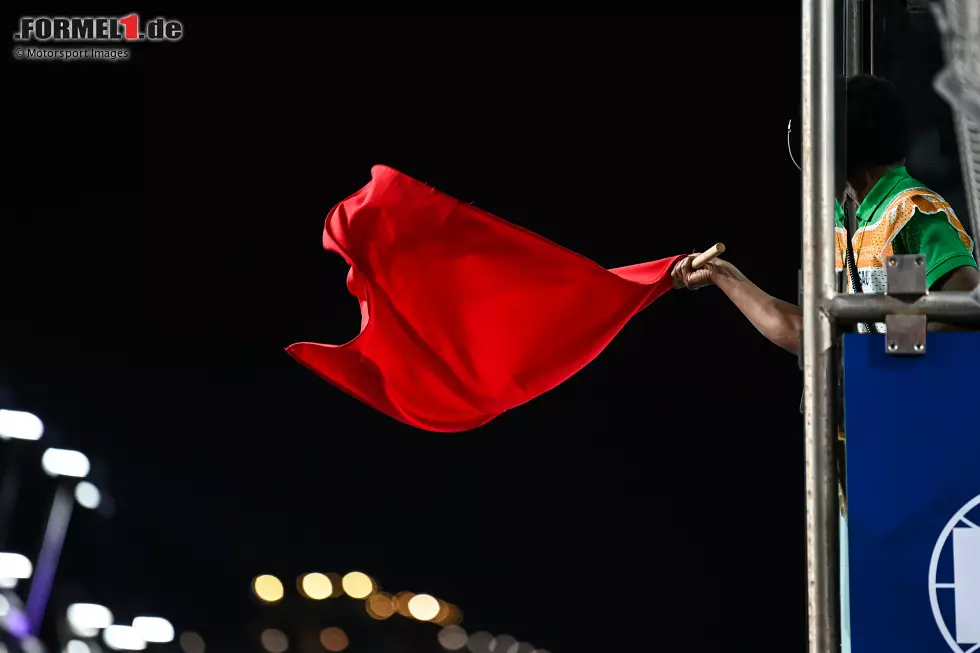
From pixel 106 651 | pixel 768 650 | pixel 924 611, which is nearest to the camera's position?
pixel 924 611

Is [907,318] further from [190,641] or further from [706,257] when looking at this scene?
[190,641]

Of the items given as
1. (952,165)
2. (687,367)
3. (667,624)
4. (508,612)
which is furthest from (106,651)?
(952,165)

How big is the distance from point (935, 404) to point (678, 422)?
409 centimetres

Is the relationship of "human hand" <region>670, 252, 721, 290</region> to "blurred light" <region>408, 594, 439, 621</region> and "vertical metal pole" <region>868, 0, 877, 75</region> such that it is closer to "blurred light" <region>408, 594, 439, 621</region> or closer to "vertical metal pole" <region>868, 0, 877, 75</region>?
"vertical metal pole" <region>868, 0, 877, 75</region>

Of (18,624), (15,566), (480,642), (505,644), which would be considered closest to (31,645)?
(18,624)

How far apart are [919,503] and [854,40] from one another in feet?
2.85

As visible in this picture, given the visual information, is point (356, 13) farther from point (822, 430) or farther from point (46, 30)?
point (822, 430)

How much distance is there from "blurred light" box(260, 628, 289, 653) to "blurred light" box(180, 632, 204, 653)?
275mm

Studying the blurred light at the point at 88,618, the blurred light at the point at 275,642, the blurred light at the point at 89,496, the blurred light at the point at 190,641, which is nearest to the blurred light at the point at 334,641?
the blurred light at the point at 275,642

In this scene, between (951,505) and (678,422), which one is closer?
(951,505)

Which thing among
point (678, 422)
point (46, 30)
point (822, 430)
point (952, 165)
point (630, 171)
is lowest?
point (678, 422)

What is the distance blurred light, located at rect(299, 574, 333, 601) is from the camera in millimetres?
5402

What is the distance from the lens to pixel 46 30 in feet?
17.9

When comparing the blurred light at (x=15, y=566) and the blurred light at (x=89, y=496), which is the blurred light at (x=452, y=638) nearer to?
the blurred light at (x=89, y=496)
